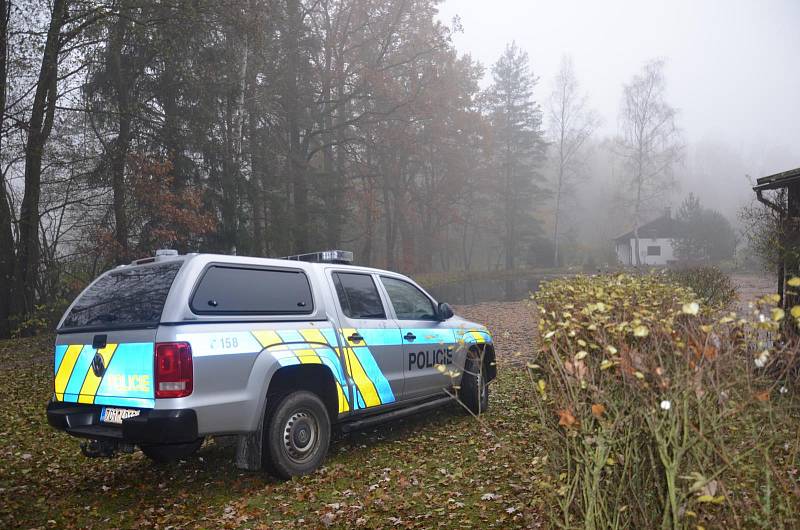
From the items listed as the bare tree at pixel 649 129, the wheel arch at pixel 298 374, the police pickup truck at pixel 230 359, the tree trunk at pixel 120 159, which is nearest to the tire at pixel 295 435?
the police pickup truck at pixel 230 359

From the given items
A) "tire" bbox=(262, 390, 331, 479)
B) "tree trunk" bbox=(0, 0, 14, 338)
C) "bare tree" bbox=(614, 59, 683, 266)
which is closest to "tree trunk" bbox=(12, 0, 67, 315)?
"tree trunk" bbox=(0, 0, 14, 338)

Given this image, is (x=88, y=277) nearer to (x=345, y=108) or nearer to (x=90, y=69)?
(x=90, y=69)

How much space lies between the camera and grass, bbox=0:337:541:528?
467cm

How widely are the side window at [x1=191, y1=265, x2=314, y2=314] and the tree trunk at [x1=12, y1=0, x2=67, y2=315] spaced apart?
12080 millimetres

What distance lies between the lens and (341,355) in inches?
→ 229

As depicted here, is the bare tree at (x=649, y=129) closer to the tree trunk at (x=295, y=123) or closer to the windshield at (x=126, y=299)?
the tree trunk at (x=295, y=123)

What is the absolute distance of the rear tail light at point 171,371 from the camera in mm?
4504

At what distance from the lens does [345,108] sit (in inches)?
1280

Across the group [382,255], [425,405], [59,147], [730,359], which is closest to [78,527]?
[425,405]

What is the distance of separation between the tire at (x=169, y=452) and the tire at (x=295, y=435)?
2.83 feet

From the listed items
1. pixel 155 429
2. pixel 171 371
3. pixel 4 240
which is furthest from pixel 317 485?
pixel 4 240

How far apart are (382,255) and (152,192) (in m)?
37.5

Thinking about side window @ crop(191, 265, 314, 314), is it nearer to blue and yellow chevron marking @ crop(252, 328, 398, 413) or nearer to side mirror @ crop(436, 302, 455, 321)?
blue and yellow chevron marking @ crop(252, 328, 398, 413)

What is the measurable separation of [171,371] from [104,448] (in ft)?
4.18
